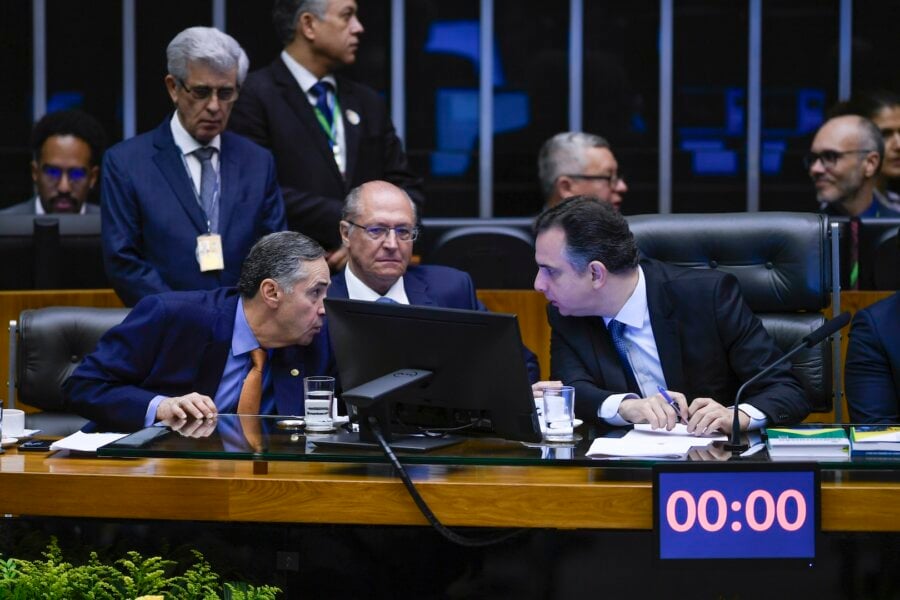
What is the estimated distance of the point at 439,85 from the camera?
859 centimetres

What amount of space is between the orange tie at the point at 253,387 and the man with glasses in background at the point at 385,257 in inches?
15.9

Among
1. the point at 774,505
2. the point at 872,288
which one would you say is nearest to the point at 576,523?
the point at 774,505

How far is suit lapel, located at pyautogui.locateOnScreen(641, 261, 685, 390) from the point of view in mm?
3568

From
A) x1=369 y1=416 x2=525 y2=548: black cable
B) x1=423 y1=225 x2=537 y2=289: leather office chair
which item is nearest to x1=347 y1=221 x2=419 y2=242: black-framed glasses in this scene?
x1=423 y1=225 x2=537 y2=289: leather office chair

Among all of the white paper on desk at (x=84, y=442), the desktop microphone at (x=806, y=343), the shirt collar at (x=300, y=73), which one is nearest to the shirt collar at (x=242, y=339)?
the white paper on desk at (x=84, y=442)

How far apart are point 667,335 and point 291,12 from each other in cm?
220

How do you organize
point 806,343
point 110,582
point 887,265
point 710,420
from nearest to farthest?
point 110,582 < point 806,343 < point 710,420 < point 887,265

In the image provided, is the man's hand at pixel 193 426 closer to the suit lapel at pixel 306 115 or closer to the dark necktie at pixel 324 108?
the suit lapel at pixel 306 115

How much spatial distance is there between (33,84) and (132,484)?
19.8 feet

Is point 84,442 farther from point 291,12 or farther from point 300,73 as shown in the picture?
point 291,12

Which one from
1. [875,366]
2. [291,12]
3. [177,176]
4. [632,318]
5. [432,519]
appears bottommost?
[432,519]

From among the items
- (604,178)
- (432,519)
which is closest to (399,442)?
(432,519)

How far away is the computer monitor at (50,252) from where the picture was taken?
4.91 m

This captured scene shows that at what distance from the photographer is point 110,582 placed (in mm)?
2564
